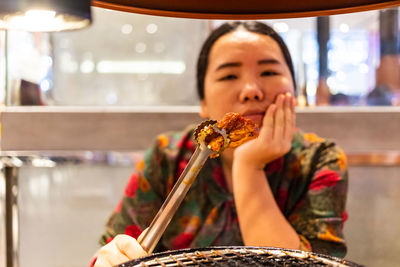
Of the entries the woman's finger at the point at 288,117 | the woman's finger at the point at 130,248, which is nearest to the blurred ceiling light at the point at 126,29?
the woman's finger at the point at 288,117

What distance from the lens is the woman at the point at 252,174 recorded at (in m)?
1.03

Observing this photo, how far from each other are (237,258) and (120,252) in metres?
0.18

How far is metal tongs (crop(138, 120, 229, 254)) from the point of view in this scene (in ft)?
1.82

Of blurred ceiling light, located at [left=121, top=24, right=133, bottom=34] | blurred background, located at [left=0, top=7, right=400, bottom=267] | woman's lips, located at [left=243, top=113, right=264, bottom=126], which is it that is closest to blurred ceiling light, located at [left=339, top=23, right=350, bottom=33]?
blurred background, located at [left=0, top=7, right=400, bottom=267]

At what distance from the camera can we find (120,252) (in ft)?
2.10

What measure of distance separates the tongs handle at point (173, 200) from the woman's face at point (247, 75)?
402 millimetres

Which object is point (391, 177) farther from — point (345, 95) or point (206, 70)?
point (206, 70)

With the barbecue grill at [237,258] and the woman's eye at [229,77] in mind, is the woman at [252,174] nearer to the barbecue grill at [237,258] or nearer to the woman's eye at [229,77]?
the woman's eye at [229,77]

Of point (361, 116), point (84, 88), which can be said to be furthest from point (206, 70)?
point (84, 88)

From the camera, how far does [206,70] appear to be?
117 cm

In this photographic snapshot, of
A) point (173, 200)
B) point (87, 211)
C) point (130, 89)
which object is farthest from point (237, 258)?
point (130, 89)

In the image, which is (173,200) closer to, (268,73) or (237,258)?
(237,258)

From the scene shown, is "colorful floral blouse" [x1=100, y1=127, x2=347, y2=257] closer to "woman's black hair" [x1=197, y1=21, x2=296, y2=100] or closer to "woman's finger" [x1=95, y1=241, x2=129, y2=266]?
"woman's black hair" [x1=197, y1=21, x2=296, y2=100]

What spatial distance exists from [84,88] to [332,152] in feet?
4.84
